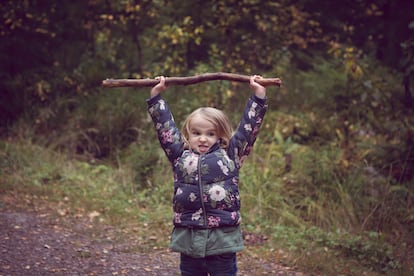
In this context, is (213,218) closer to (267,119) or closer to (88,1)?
(267,119)

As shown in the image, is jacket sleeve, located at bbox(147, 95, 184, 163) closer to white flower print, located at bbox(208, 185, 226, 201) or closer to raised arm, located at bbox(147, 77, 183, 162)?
raised arm, located at bbox(147, 77, 183, 162)

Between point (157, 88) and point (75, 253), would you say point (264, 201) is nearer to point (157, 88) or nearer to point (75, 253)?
point (75, 253)

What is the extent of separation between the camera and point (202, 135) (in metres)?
3.18

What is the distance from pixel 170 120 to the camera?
3.19m

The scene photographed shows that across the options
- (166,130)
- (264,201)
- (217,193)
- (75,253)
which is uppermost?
(166,130)

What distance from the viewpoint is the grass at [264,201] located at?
5098 mm

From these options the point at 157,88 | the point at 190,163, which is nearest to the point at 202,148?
the point at 190,163

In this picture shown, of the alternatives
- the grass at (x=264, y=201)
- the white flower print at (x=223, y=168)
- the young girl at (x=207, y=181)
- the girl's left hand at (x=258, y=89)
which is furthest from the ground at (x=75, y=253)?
the girl's left hand at (x=258, y=89)

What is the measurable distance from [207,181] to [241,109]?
5592 mm

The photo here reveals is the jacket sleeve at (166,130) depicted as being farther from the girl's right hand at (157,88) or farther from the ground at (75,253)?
the ground at (75,253)

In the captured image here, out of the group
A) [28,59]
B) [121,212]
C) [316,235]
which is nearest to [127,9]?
[28,59]

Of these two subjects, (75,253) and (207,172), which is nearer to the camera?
(207,172)

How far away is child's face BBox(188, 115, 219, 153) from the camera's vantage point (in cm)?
316

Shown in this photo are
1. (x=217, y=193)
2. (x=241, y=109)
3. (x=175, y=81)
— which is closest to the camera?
(x=217, y=193)
